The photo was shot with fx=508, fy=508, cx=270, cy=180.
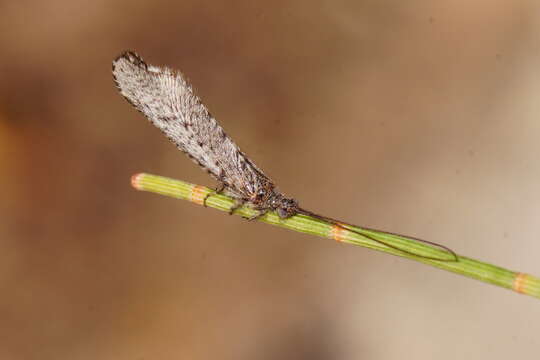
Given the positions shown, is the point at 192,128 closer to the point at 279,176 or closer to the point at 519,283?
the point at 519,283

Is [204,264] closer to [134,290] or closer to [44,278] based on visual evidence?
[134,290]

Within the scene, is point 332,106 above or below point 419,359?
above

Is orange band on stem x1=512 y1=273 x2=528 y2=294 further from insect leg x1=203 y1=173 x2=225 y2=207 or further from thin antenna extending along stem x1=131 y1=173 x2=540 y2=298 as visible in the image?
insect leg x1=203 y1=173 x2=225 y2=207

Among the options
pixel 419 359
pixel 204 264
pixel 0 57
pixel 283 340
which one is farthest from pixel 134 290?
pixel 419 359

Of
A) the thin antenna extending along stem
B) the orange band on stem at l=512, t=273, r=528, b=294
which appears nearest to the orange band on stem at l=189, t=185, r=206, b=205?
Answer: the thin antenna extending along stem

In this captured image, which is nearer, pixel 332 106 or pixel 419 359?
pixel 419 359

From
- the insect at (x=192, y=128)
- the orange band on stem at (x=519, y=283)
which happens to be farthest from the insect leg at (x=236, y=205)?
the orange band on stem at (x=519, y=283)
